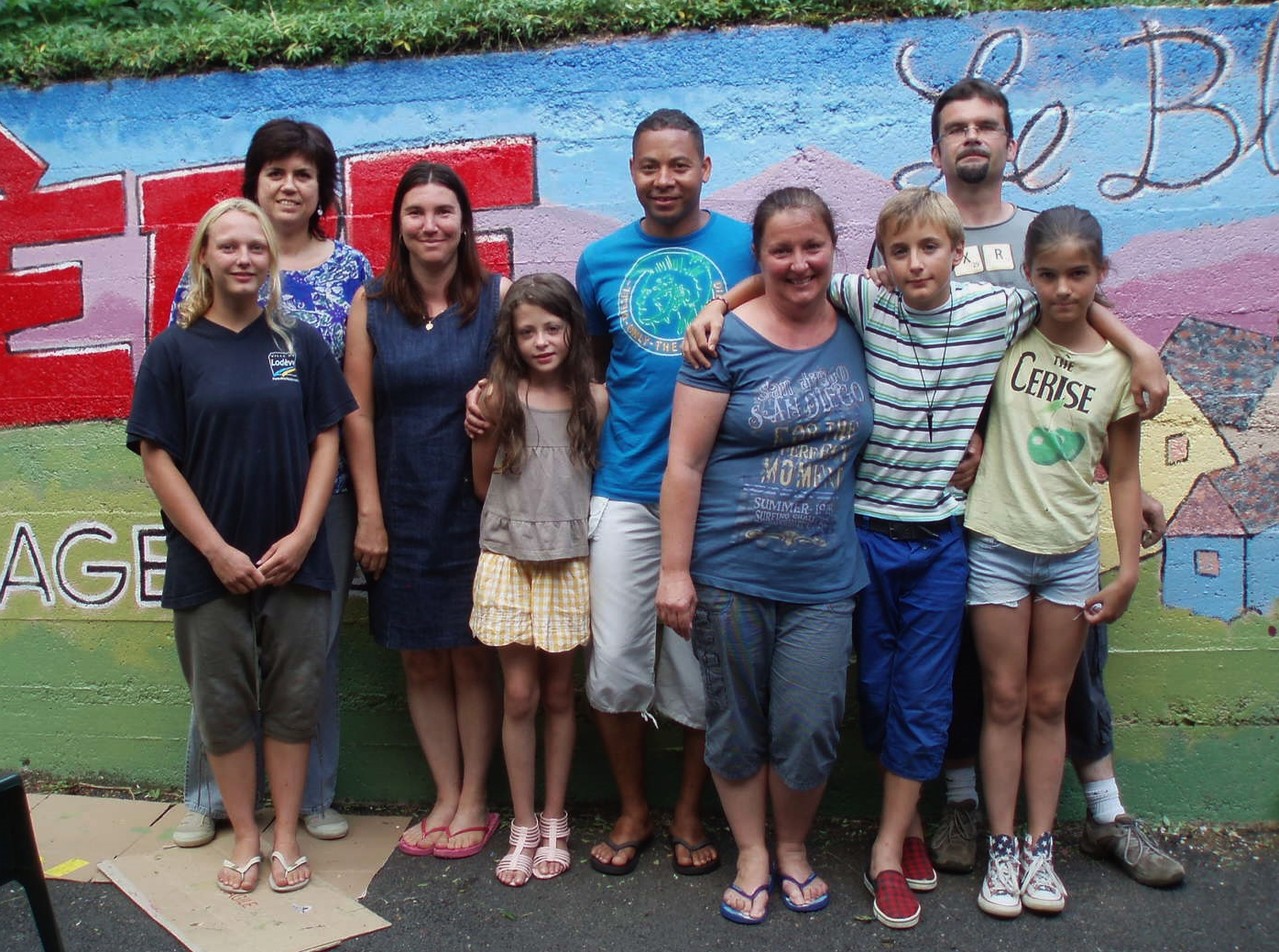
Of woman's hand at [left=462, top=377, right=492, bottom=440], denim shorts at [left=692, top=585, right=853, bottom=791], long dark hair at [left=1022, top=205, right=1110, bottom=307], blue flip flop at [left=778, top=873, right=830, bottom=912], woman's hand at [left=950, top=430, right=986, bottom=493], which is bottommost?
blue flip flop at [left=778, top=873, right=830, bottom=912]

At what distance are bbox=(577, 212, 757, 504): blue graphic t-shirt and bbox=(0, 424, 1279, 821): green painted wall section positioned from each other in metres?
1.10

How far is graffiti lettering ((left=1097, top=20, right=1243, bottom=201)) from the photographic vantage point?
356 cm

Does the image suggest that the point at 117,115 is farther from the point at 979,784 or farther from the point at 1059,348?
the point at 979,784

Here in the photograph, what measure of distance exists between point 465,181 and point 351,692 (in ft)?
5.97

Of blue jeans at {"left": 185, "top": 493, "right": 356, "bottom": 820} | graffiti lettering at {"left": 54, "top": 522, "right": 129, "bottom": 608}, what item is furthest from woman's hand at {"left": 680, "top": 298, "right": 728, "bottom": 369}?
graffiti lettering at {"left": 54, "top": 522, "right": 129, "bottom": 608}

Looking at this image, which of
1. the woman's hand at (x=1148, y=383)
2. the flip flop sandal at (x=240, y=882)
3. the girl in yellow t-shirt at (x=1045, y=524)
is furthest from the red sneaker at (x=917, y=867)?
the flip flop sandal at (x=240, y=882)

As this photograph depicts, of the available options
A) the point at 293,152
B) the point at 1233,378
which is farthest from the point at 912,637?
the point at 293,152

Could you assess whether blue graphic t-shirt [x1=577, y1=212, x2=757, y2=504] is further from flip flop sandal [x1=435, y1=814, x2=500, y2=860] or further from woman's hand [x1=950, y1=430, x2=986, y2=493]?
flip flop sandal [x1=435, y1=814, x2=500, y2=860]

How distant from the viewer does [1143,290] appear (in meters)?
3.59

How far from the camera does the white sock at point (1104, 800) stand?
3.40 metres

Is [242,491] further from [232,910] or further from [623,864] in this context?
[623,864]

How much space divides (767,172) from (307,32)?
167 centimetres

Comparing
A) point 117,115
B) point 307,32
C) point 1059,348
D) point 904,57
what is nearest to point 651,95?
point 904,57

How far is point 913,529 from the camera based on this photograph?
9.85 feet
